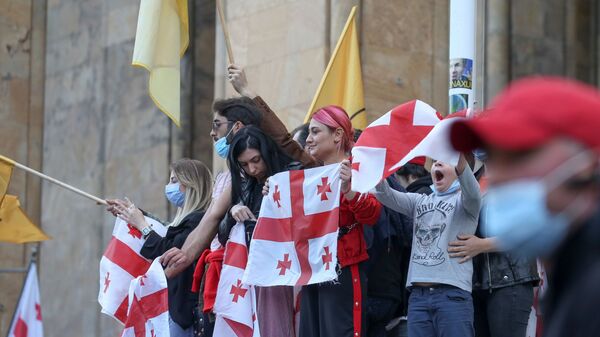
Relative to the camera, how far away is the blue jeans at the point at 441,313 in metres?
7.30

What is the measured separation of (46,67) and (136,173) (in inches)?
87.0

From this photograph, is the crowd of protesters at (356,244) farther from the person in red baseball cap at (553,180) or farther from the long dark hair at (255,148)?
the person in red baseball cap at (553,180)

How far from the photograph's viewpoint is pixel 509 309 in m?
7.47

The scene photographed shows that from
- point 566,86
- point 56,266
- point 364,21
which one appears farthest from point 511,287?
point 56,266

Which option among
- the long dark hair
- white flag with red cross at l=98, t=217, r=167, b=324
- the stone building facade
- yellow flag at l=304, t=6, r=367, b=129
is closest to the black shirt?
white flag with red cross at l=98, t=217, r=167, b=324

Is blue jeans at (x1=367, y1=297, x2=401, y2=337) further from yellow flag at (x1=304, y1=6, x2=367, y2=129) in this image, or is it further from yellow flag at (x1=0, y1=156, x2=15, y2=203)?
yellow flag at (x1=0, y1=156, x2=15, y2=203)

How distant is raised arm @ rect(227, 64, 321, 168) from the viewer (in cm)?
837

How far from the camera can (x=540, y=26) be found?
14945 mm

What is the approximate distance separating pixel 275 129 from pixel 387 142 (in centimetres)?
74

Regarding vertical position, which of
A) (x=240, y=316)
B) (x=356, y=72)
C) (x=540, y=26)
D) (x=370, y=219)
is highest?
(x=540, y=26)

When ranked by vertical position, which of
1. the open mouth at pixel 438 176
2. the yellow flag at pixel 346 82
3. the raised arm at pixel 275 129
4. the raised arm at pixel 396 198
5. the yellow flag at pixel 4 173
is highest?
the yellow flag at pixel 346 82

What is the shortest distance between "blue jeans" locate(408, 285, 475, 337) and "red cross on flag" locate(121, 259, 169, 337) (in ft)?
6.64

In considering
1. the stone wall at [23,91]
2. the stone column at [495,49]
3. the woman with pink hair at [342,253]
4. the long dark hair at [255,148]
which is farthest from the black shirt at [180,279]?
the stone wall at [23,91]

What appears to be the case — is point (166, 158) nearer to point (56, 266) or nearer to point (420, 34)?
point (56, 266)
